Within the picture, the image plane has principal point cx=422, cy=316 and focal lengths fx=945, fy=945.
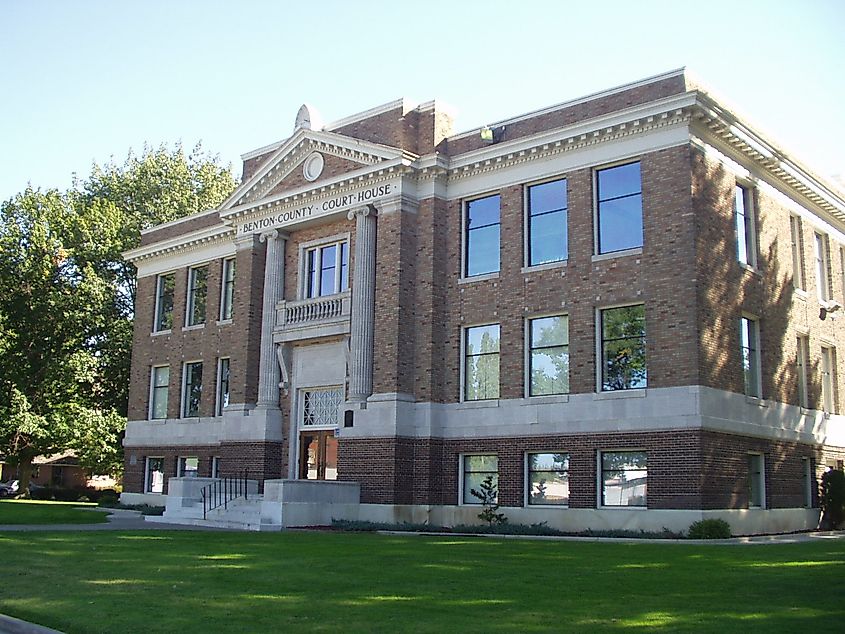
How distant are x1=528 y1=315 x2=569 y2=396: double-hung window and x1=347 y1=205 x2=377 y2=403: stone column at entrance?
493 centimetres

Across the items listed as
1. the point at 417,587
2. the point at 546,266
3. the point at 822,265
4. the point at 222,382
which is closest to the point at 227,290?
the point at 222,382

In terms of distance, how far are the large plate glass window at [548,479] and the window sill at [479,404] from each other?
1828 mm

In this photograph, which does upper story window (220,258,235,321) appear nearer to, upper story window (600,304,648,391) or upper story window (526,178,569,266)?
upper story window (526,178,569,266)

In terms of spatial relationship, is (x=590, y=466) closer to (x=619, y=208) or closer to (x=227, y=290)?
(x=619, y=208)

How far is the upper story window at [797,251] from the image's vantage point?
28.4 metres

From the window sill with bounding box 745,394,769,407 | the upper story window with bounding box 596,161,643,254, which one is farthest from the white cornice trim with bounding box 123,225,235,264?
the window sill with bounding box 745,394,769,407

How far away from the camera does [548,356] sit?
25.9 metres

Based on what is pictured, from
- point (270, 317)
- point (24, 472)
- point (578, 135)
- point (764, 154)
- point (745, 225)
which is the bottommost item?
point (24, 472)

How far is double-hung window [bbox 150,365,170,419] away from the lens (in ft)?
125

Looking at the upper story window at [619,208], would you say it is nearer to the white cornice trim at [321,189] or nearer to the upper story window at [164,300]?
the white cornice trim at [321,189]

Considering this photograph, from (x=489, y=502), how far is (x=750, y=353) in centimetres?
815

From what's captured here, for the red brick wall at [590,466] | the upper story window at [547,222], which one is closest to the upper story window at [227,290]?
the red brick wall at [590,466]

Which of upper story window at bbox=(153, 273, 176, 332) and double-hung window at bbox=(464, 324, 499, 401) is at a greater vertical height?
upper story window at bbox=(153, 273, 176, 332)

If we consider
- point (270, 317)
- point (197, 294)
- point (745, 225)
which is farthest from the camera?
point (197, 294)
